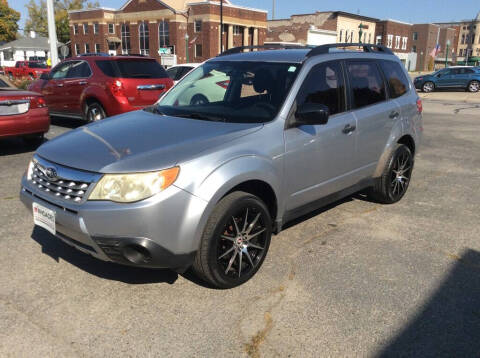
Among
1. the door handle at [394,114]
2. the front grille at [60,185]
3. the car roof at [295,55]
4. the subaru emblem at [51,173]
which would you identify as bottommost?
the front grille at [60,185]

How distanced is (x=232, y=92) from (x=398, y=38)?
300 ft

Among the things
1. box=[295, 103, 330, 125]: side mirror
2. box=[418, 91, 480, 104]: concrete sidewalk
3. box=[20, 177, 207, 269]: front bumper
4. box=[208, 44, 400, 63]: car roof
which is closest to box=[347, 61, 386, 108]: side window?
box=[208, 44, 400, 63]: car roof

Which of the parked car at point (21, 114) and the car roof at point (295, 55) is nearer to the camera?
the car roof at point (295, 55)

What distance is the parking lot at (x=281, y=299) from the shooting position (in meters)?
2.73

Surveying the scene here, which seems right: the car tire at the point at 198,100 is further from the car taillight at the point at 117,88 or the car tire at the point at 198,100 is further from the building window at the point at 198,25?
the building window at the point at 198,25

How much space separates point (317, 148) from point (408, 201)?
7.70ft

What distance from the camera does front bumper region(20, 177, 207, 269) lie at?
9.07 feet

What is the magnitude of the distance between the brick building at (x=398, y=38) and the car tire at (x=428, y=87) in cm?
5554

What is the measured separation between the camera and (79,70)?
386 inches

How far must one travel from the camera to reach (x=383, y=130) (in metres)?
4.80

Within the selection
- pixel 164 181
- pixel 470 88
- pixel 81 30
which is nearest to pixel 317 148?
pixel 164 181

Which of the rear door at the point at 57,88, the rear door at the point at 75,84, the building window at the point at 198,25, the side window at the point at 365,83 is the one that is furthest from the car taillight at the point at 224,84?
the building window at the point at 198,25

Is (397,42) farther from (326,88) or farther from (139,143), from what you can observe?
(139,143)

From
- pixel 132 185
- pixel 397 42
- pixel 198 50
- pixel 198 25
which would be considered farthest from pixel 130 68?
pixel 397 42
